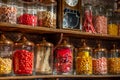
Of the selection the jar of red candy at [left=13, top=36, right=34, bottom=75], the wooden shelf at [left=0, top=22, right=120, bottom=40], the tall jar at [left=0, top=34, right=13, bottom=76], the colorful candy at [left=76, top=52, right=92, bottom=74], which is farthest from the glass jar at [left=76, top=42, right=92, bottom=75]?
the tall jar at [left=0, top=34, right=13, bottom=76]

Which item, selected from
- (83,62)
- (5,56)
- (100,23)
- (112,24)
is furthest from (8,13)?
(112,24)

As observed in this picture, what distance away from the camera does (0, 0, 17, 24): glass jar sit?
1.62 metres

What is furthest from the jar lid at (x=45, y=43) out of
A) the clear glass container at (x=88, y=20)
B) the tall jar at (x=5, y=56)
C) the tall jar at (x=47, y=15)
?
the clear glass container at (x=88, y=20)

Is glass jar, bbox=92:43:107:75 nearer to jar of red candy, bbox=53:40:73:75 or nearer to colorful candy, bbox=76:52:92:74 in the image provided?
colorful candy, bbox=76:52:92:74

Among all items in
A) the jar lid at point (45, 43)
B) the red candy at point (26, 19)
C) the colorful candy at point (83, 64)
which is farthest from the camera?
the colorful candy at point (83, 64)

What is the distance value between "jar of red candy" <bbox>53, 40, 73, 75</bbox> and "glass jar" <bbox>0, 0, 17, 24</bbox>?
40cm

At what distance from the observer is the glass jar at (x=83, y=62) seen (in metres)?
1.93

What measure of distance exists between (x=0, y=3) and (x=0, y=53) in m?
0.31

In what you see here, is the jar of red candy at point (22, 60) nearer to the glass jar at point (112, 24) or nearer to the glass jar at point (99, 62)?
the glass jar at point (99, 62)

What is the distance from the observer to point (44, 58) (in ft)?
5.93

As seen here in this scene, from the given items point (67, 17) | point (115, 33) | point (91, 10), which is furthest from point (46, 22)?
point (115, 33)

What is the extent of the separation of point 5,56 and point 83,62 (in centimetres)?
58

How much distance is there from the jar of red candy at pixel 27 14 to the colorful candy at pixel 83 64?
1.43 feet

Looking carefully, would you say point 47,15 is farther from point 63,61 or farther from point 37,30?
point 63,61
